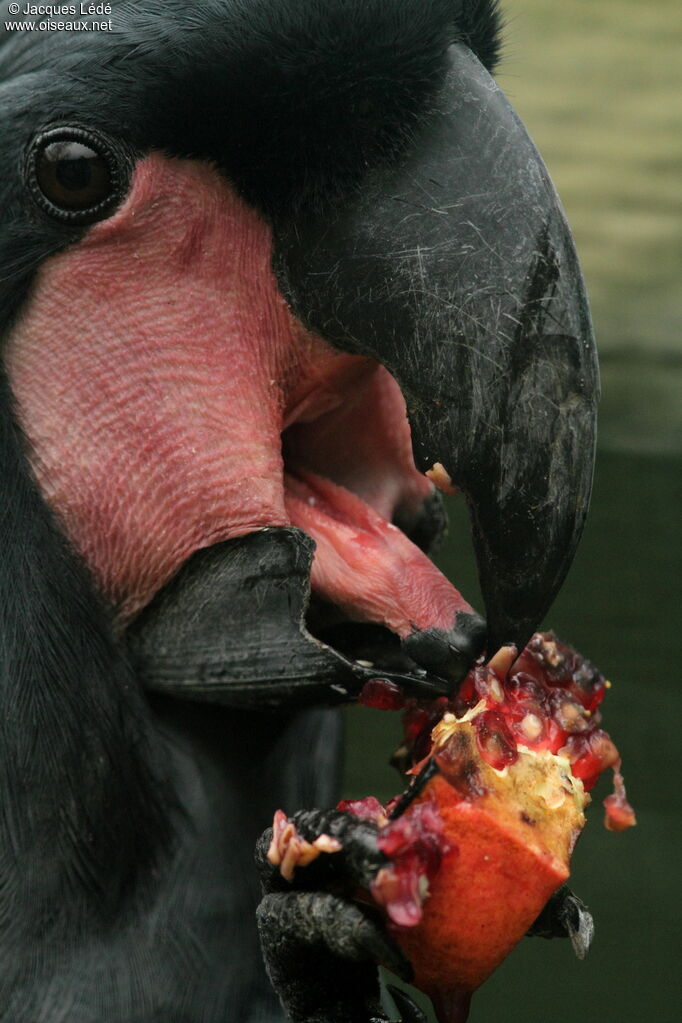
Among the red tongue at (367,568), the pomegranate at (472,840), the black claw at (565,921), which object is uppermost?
the red tongue at (367,568)

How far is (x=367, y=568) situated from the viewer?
4.07 ft

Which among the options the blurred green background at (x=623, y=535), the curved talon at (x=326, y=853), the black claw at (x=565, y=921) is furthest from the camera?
the blurred green background at (x=623, y=535)

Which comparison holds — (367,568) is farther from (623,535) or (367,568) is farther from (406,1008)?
(623,535)

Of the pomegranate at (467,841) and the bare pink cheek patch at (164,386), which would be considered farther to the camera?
the bare pink cheek patch at (164,386)

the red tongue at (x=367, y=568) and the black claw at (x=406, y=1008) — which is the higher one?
the red tongue at (x=367, y=568)

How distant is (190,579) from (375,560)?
0.16 metres

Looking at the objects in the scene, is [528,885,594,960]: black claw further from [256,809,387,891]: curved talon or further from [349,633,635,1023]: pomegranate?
[256,809,387,891]: curved talon

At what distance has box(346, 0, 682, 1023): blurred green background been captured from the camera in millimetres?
2342

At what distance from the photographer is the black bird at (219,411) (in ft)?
3.65

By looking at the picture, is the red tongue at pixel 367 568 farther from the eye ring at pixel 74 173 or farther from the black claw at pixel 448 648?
the eye ring at pixel 74 173

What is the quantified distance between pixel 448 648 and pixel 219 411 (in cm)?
27

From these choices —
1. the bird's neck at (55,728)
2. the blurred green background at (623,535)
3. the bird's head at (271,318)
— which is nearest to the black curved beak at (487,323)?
the bird's head at (271,318)

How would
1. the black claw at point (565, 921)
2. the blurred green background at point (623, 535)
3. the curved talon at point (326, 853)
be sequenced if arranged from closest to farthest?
the curved talon at point (326, 853), the black claw at point (565, 921), the blurred green background at point (623, 535)

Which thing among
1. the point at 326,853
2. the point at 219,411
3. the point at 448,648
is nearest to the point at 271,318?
the point at 219,411
